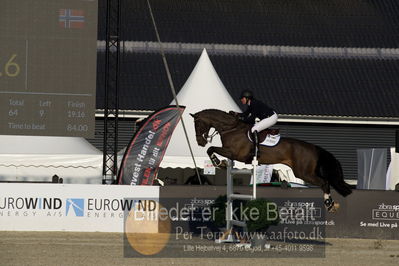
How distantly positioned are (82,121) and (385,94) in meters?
21.5

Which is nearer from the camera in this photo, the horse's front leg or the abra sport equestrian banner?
the horse's front leg

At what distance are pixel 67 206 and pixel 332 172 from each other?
694 cm

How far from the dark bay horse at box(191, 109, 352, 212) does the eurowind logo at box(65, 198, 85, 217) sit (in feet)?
16.0

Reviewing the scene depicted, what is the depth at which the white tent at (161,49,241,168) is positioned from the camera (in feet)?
97.5

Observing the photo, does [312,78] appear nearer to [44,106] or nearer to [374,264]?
[44,106]

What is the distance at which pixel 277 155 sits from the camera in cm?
2108

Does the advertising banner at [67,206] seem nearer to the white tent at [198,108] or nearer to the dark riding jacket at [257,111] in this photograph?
the dark riding jacket at [257,111]

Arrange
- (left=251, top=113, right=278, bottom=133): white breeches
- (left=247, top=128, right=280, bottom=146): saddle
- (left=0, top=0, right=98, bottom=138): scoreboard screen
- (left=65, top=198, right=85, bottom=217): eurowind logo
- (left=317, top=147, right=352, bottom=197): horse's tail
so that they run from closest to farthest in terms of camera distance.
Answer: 1. (left=251, top=113, right=278, bottom=133): white breeches
2. (left=247, top=128, right=280, bottom=146): saddle
3. (left=317, top=147, right=352, bottom=197): horse's tail
4. (left=65, top=198, right=85, bottom=217): eurowind logo
5. (left=0, top=0, right=98, bottom=138): scoreboard screen

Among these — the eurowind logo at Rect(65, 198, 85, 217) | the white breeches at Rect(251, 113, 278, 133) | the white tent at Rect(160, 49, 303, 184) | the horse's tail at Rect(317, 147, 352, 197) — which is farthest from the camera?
the white tent at Rect(160, 49, 303, 184)

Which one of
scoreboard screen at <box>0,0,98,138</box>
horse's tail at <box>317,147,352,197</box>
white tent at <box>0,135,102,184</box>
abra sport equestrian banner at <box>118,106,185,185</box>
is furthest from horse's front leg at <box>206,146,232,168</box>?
white tent at <box>0,135,102,184</box>

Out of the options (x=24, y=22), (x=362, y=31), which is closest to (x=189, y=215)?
(x=24, y=22)

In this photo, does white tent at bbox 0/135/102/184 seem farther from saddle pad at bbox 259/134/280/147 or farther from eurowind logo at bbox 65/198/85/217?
saddle pad at bbox 259/134/280/147

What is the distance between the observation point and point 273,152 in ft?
68.9

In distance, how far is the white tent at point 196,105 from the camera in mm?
29719
